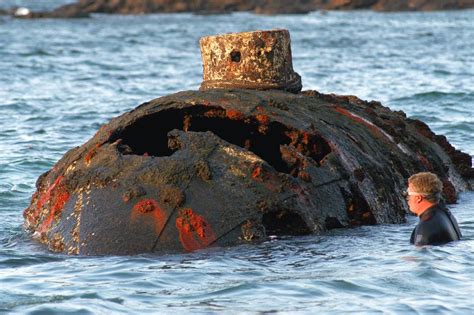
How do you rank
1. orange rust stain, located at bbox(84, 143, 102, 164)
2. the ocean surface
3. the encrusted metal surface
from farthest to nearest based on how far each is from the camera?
the encrusted metal surface
orange rust stain, located at bbox(84, 143, 102, 164)
the ocean surface

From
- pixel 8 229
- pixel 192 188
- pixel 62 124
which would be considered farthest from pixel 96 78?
pixel 192 188

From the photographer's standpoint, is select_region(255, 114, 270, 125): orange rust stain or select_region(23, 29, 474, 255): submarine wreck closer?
select_region(23, 29, 474, 255): submarine wreck

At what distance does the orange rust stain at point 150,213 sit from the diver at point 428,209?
6.43ft

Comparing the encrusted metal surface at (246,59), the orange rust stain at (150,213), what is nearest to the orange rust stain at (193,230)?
the orange rust stain at (150,213)

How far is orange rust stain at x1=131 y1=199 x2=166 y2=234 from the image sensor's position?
8.12m

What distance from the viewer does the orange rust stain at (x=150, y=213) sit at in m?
8.12

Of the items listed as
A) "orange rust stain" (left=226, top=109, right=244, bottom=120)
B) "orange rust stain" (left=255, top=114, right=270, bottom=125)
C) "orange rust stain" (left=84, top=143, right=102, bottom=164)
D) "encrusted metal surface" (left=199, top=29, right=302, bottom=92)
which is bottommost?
"orange rust stain" (left=84, top=143, right=102, bottom=164)

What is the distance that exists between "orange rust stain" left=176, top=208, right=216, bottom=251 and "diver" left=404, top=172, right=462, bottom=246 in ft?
5.33

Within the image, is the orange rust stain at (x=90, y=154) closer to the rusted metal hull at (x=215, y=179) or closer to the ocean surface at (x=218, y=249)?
the rusted metal hull at (x=215, y=179)

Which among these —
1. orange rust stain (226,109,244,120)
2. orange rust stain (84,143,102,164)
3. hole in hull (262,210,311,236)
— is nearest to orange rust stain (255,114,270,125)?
orange rust stain (226,109,244,120)

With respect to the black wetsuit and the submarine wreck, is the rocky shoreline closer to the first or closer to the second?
the submarine wreck

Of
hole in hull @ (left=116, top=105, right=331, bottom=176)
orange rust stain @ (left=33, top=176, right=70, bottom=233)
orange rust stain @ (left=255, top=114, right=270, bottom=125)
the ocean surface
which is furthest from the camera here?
hole in hull @ (left=116, top=105, right=331, bottom=176)

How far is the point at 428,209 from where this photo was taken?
8578 millimetres

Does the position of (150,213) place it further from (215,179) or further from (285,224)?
(285,224)
